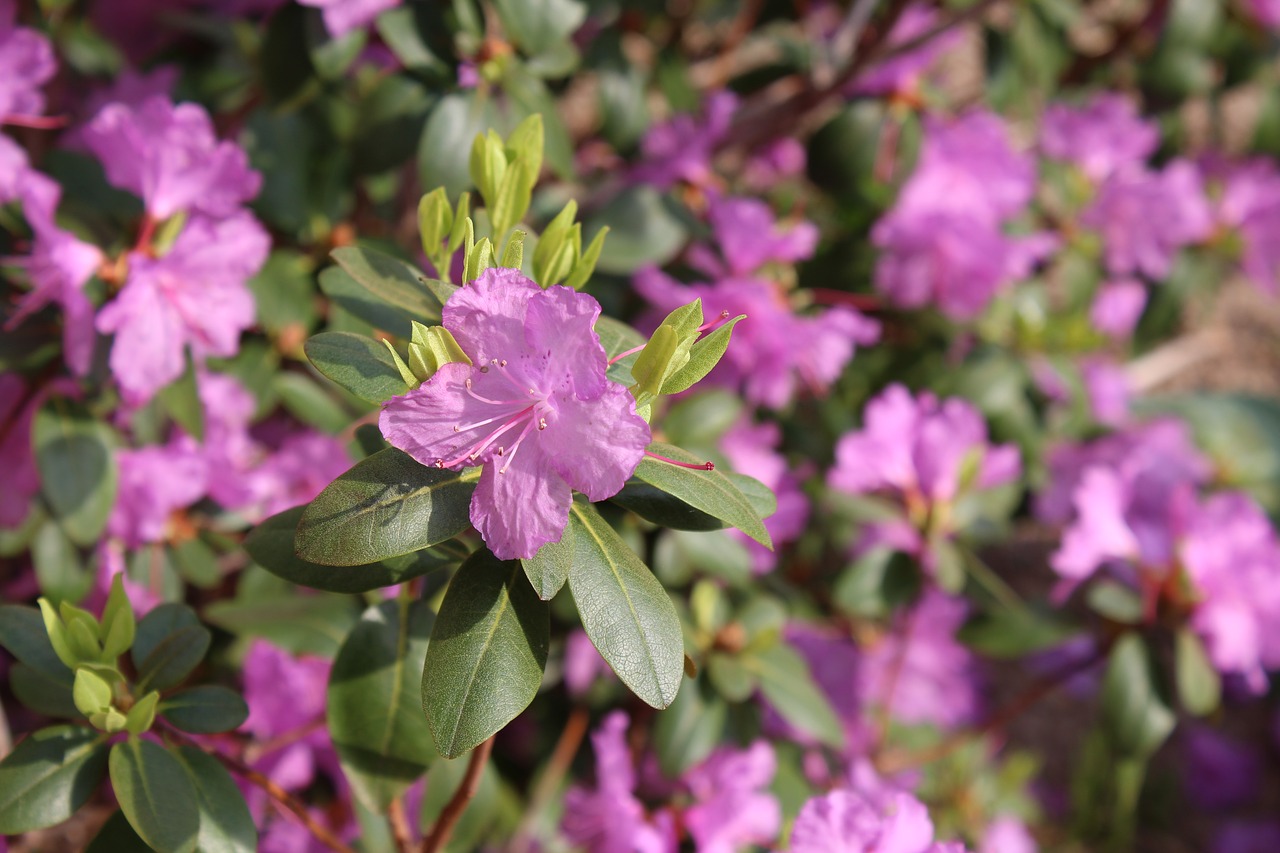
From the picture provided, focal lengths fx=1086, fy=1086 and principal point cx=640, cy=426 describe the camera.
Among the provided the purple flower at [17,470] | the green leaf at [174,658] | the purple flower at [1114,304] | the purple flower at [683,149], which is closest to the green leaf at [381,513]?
the green leaf at [174,658]

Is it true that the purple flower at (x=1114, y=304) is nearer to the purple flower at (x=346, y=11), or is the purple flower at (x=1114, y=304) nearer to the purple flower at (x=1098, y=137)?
the purple flower at (x=1098, y=137)

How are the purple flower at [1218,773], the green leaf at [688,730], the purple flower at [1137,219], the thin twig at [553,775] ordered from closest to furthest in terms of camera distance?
1. the green leaf at [688,730]
2. the thin twig at [553,775]
3. the purple flower at [1137,219]
4. the purple flower at [1218,773]

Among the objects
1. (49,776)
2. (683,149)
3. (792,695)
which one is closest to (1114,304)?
→ (683,149)

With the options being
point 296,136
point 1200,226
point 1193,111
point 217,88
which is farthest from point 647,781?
point 1193,111

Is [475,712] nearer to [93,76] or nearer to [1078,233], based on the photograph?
[93,76]

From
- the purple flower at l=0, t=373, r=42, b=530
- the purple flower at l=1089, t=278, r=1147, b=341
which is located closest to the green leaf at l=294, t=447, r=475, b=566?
the purple flower at l=0, t=373, r=42, b=530

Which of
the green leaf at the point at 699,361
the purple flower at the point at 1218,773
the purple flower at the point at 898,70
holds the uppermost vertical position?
the green leaf at the point at 699,361

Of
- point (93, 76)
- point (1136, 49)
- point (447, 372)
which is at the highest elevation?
point (447, 372)
